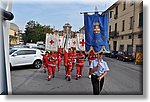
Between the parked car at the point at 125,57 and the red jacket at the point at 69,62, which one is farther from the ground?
the red jacket at the point at 69,62

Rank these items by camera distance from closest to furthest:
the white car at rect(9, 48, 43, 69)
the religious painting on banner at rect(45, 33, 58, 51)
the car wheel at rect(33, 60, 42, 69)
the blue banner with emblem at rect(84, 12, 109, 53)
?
the blue banner with emblem at rect(84, 12, 109, 53), the religious painting on banner at rect(45, 33, 58, 51), the white car at rect(9, 48, 43, 69), the car wheel at rect(33, 60, 42, 69)

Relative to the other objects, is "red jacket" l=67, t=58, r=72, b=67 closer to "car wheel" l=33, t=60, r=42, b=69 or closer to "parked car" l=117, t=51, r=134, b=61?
"car wheel" l=33, t=60, r=42, b=69

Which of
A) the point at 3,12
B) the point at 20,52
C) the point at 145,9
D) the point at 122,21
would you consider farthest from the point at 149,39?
the point at 122,21

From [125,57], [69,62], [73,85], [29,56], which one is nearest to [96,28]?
[73,85]

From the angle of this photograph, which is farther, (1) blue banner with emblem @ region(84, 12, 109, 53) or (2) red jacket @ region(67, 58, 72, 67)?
(2) red jacket @ region(67, 58, 72, 67)

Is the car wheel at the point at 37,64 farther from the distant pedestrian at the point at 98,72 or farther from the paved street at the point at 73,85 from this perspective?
the distant pedestrian at the point at 98,72

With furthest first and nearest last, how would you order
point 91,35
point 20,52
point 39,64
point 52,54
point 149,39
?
point 39,64 → point 20,52 → point 52,54 → point 91,35 → point 149,39

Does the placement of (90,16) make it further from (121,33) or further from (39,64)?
(121,33)

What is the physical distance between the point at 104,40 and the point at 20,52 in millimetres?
5086

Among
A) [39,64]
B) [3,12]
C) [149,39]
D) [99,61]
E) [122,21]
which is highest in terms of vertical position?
[122,21]

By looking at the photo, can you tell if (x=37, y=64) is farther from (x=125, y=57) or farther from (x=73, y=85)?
(x=125, y=57)

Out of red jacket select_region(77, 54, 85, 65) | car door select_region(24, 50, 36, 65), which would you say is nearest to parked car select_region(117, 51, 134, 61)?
car door select_region(24, 50, 36, 65)

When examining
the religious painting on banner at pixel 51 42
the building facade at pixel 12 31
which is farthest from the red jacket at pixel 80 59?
the building facade at pixel 12 31

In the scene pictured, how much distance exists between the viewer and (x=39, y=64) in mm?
8773
